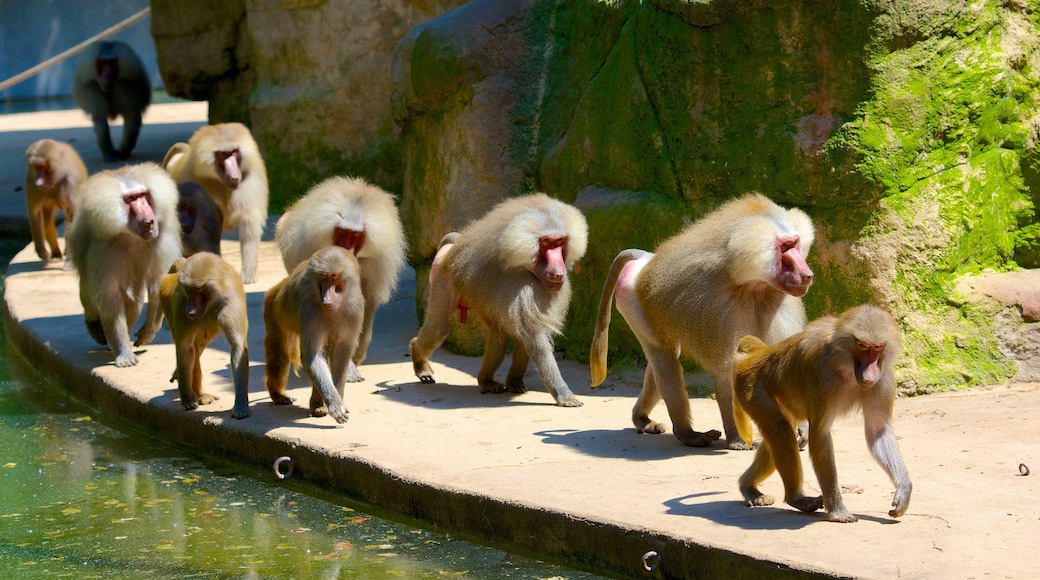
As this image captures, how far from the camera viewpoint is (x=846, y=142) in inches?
235

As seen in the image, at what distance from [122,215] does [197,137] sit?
2.31m

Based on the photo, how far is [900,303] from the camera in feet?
19.8

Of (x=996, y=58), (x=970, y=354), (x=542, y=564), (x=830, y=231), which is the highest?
(x=996, y=58)

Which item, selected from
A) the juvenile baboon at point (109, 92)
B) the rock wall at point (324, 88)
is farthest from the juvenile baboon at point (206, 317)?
the juvenile baboon at point (109, 92)

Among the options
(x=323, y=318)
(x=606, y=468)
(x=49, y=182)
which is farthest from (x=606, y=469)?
(x=49, y=182)

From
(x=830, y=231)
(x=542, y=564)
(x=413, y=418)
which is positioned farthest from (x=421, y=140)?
(x=542, y=564)

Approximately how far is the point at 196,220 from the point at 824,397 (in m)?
5.50

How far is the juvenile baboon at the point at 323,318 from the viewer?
5945 mm

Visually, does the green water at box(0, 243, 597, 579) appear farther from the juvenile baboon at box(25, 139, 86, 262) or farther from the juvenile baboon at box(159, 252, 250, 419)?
the juvenile baboon at box(25, 139, 86, 262)

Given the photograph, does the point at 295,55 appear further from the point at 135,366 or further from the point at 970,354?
the point at 970,354

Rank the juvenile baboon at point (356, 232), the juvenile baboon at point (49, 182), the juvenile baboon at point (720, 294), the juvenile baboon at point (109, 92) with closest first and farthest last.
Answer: the juvenile baboon at point (720, 294)
the juvenile baboon at point (356, 232)
the juvenile baboon at point (49, 182)
the juvenile baboon at point (109, 92)

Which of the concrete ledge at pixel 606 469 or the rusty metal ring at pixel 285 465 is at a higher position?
the concrete ledge at pixel 606 469

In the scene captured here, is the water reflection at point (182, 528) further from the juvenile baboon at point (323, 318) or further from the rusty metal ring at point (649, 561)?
the juvenile baboon at point (323, 318)

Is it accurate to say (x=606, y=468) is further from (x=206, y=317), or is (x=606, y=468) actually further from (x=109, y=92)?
(x=109, y=92)
